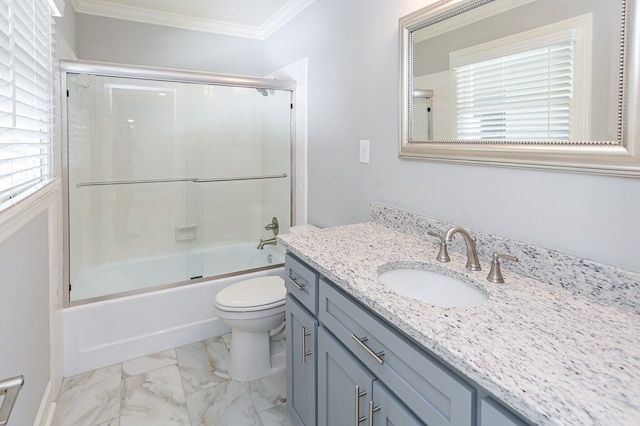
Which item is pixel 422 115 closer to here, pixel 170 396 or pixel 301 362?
pixel 301 362

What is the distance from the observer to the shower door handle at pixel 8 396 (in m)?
0.60

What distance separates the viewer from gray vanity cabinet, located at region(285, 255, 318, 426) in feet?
4.53

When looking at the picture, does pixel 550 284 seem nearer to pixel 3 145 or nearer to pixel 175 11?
pixel 3 145

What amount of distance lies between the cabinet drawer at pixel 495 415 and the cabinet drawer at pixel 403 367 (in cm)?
3

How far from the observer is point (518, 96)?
119 centimetres

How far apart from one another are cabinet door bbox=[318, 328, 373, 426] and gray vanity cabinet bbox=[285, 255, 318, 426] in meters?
0.06

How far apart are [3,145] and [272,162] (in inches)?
78.8

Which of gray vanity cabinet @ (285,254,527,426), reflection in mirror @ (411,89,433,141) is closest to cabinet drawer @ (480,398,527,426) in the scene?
gray vanity cabinet @ (285,254,527,426)

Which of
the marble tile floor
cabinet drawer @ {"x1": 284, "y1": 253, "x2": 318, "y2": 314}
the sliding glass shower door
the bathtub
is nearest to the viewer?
cabinet drawer @ {"x1": 284, "y1": 253, "x2": 318, "y2": 314}

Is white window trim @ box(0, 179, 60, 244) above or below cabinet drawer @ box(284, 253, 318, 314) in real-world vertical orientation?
above

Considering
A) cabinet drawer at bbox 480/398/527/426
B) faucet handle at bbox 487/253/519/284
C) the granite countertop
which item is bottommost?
cabinet drawer at bbox 480/398/527/426

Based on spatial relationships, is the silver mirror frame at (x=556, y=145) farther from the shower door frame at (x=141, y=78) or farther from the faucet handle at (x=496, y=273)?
the shower door frame at (x=141, y=78)

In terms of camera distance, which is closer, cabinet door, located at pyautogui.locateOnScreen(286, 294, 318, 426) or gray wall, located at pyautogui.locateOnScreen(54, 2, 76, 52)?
cabinet door, located at pyautogui.locateOnScreen(286, 294, 318, 426)

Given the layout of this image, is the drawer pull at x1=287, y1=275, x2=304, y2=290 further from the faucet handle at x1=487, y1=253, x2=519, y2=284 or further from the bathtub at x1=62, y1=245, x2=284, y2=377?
the bathtub at x1=62, y1=245, x2=284, y2=377
